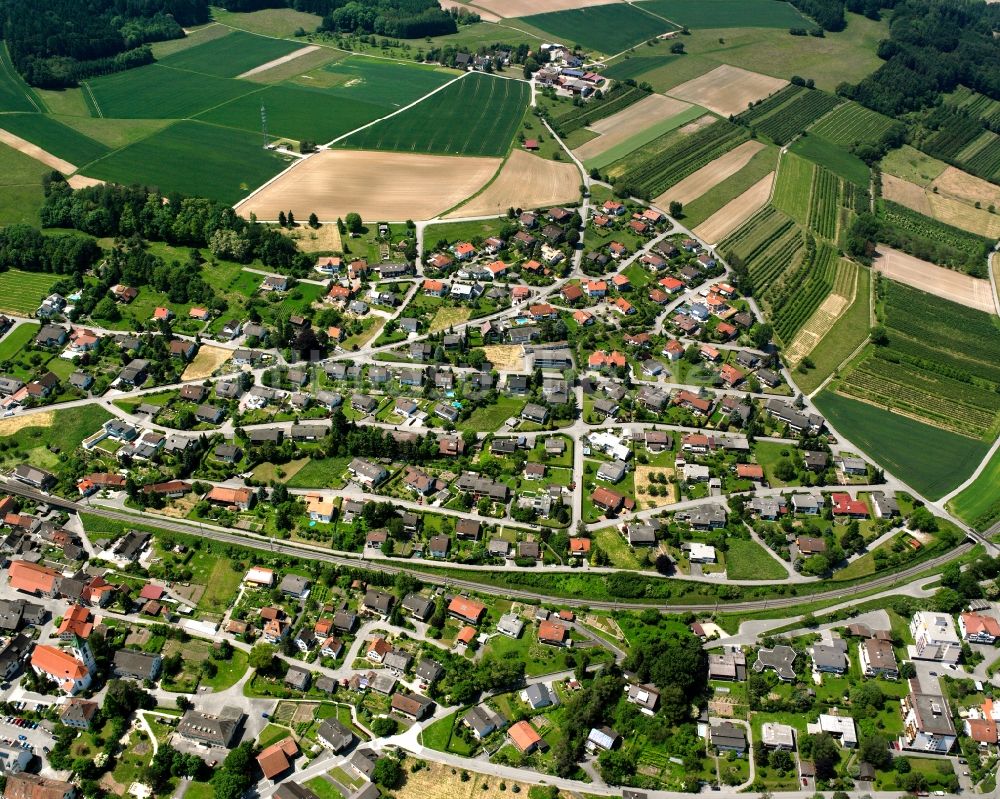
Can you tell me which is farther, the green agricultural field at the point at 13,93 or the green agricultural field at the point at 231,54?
the green agricultural field at the point at 231,54

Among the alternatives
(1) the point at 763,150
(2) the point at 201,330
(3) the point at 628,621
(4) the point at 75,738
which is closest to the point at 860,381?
(3) the point at 628,621

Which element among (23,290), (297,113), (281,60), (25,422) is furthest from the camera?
Answer: (281,60)

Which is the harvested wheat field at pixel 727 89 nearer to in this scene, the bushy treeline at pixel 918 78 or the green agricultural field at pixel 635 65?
the green agricultural field at pixel 635 65

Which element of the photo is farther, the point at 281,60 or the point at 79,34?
the point at 281,60

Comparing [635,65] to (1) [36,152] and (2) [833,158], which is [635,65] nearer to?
(2) [833,158]

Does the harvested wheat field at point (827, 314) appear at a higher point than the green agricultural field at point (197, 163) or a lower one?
lower

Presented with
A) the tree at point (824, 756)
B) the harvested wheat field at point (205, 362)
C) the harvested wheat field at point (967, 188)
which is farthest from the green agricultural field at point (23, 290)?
the harvested wheat field at point (967, 188)

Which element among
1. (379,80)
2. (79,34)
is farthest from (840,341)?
(79,34)

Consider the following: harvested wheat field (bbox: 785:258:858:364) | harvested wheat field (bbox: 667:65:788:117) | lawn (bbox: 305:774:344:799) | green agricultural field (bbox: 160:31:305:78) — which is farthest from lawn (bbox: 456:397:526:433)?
green agricultural field (bbox: 160:31:305:78)
